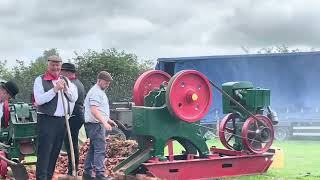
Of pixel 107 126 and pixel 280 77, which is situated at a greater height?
pixel 280 77

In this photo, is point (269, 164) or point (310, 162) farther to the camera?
point (310, 162)

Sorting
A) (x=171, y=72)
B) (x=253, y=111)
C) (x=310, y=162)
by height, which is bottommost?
(x=310, y=162)

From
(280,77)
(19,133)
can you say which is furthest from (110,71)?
(19,133)

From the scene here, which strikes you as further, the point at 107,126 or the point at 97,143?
the point at 97,143

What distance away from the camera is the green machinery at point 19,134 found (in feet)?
29.3

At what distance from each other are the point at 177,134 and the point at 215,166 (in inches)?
32.0

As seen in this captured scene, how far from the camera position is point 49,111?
21.8 feet

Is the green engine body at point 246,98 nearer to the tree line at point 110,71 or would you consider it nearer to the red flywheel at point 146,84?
the red flywheel at point 146,84

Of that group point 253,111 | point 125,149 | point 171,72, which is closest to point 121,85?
point 171,72

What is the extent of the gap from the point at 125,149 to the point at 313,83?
10.2 metres

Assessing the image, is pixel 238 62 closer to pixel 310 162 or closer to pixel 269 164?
pixel 310 162

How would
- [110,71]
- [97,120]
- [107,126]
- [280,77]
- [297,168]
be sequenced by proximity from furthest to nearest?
[110,71] < [280,77] < [297,168] < [97,120] < [107,126]

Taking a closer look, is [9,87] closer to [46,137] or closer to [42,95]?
Answer: [42,95]

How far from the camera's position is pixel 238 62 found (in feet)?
62.5
